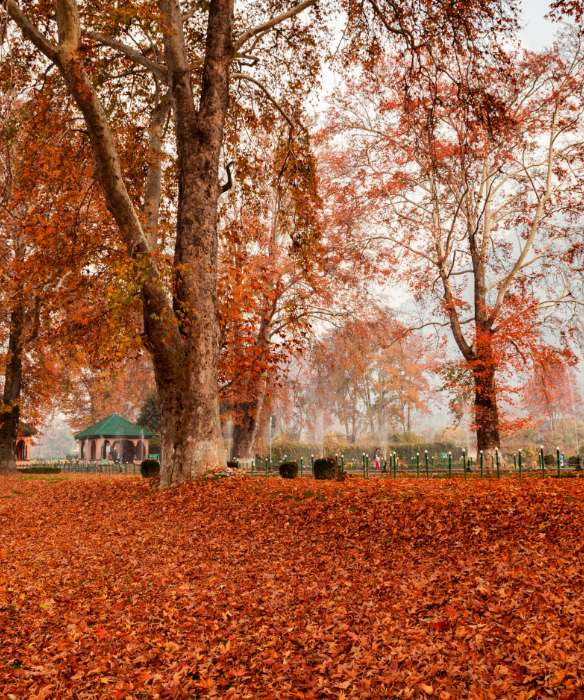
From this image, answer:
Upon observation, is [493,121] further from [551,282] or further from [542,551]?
[551,282]

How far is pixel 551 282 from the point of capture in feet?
69.8

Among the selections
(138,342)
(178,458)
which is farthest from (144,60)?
(178,458)

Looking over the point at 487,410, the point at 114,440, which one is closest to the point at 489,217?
the point at 487,410

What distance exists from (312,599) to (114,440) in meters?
38.2

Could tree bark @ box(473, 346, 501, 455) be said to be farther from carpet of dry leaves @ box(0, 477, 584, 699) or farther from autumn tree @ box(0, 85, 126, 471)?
autumn tree @ box(0, 85, 126, 471)

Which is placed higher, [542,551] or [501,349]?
[501,349]

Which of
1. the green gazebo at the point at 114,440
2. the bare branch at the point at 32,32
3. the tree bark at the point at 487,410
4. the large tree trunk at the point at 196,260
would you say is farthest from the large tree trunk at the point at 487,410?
the green gazebo at the point at 114,440

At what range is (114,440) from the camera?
42.8m

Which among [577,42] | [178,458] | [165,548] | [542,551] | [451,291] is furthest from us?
[451,291]

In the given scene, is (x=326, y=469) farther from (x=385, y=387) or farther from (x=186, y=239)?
(x=385, y=387)

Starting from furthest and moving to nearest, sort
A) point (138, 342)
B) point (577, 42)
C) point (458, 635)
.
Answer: point (577, 42), point (138, 342), point (458, 635)

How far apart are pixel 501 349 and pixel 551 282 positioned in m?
3.24

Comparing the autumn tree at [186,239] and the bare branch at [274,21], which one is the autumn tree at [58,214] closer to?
the autumn tree at [186,239]

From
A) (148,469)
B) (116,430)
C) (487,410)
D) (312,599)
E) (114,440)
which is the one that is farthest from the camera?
(114,440)
